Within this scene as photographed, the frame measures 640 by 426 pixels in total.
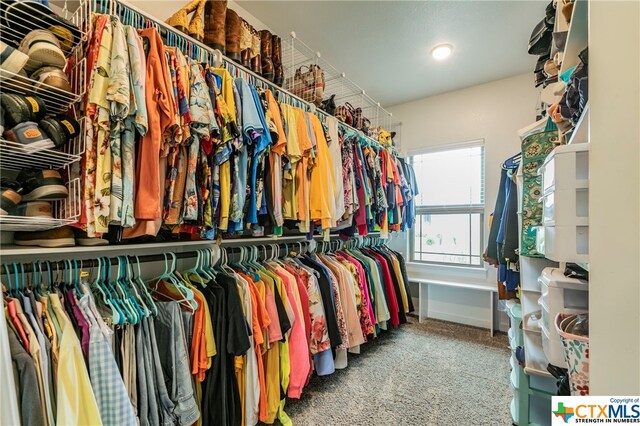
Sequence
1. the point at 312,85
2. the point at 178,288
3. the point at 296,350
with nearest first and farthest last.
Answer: the point at 178,288
the point at 296,350
the point at 312,85

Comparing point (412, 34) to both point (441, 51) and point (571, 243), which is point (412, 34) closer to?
point (441, 51)

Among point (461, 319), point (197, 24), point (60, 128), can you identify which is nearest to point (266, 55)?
point (197, 24)

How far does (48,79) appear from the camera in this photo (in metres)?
0.93

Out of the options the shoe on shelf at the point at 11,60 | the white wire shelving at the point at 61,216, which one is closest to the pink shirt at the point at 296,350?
the white wire shelving at the point at 61,216

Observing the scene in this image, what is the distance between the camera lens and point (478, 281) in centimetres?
316

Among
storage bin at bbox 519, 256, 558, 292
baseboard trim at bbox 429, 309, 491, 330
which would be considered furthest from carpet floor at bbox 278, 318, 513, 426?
storage bin at bbox 519, 256, 558, 292

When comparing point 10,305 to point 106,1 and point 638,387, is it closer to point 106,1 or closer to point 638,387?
point 106,1

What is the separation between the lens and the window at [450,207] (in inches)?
128

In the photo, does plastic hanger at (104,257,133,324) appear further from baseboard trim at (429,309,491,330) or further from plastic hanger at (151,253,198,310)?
baseboard trim at (429,309,491,330)

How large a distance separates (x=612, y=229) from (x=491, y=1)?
2077mm

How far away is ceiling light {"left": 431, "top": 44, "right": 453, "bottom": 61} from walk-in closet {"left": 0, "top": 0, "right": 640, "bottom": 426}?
0.04 meters

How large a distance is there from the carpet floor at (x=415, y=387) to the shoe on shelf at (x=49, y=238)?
146 centimetres

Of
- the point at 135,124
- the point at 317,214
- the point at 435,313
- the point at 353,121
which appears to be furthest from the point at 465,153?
the point at 135,124

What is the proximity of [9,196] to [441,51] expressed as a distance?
2948mm
